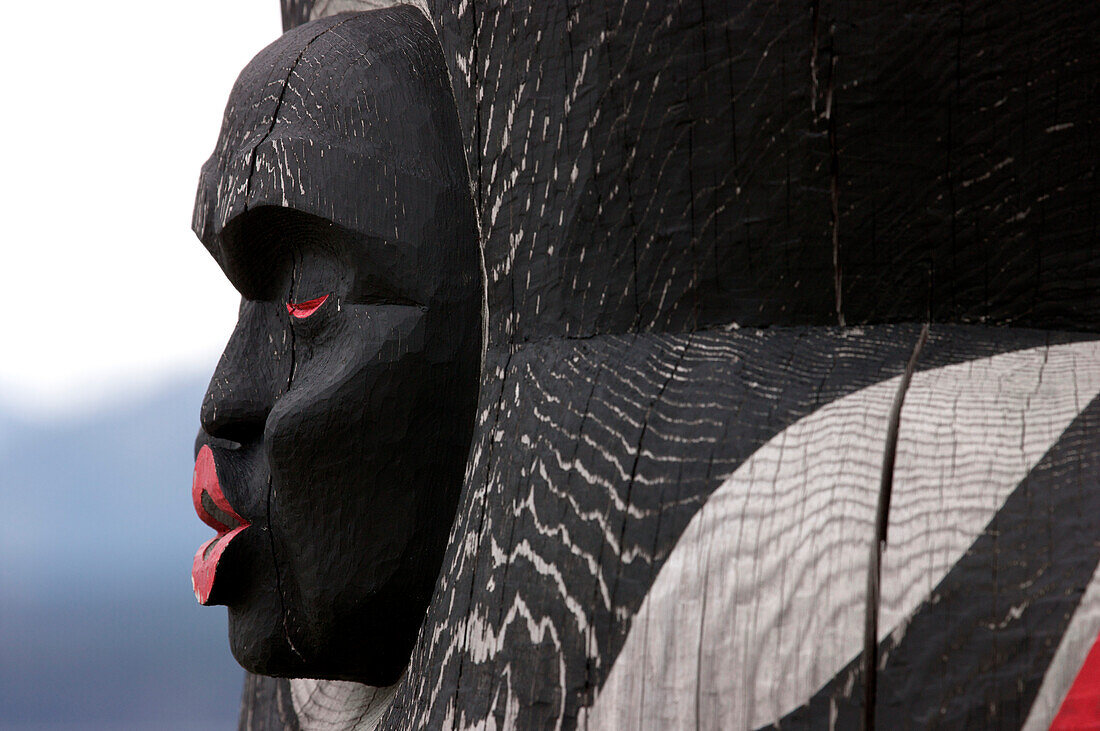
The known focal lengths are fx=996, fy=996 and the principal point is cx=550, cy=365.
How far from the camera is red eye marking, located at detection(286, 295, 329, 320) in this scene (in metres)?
1.07

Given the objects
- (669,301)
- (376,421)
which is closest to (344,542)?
(376,421)

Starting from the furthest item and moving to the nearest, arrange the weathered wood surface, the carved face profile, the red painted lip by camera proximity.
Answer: the red painted lip
the carved face profile
the weathered wood surface

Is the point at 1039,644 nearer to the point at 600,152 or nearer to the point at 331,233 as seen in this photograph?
the point at 600,152

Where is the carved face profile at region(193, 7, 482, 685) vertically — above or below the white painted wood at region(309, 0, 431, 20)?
below

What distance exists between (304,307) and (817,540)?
616 mm

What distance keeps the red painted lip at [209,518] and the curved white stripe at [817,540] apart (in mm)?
565

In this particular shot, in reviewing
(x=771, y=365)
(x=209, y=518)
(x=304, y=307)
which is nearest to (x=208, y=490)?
(x=209, y=518)

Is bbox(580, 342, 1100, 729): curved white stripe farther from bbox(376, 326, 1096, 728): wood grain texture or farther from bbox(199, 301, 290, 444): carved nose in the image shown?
bbox(199, 301, 290, 444): carved nose

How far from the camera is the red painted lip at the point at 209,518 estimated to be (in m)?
1.14

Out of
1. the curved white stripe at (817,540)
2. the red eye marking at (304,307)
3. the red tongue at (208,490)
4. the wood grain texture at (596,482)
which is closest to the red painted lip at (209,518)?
the red tongue at (208,490)

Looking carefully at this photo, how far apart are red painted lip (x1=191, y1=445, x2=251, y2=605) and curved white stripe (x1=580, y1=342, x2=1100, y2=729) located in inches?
22.2

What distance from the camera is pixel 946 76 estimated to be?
83 cm

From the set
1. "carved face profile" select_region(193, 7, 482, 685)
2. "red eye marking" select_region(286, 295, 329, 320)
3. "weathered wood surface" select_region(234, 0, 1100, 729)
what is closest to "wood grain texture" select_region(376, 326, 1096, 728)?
"weathered wood surface" select_region(234, 0, 1100, 729)

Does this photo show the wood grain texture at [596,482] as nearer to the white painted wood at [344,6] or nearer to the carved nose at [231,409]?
the carved nose at [231,409]
